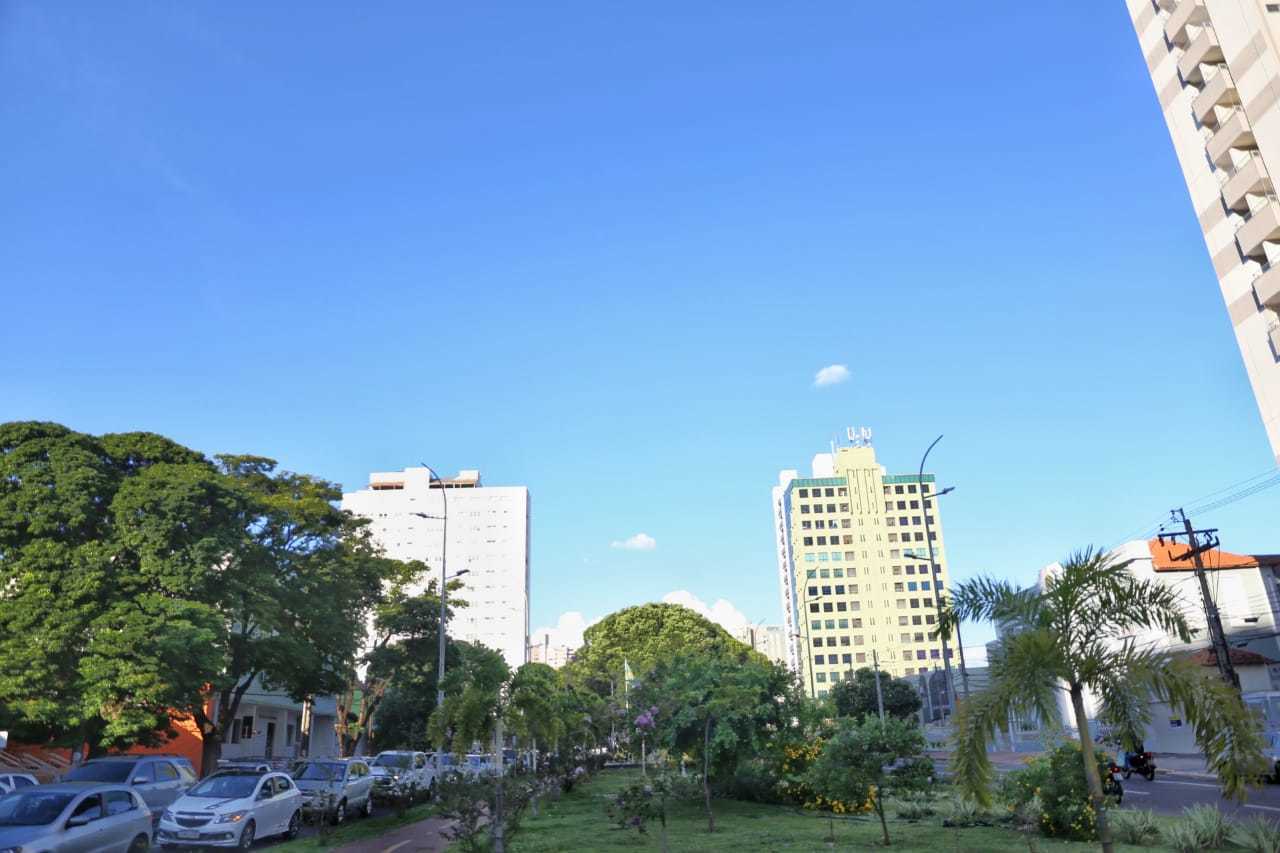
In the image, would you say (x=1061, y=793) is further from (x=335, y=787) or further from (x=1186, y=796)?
(x=335, y=787)

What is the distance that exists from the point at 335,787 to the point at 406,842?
4580 mm

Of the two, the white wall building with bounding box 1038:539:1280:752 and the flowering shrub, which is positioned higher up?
the white wall building with bounding box 1038:539:1280:752

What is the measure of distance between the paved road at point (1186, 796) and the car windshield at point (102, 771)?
22875mm

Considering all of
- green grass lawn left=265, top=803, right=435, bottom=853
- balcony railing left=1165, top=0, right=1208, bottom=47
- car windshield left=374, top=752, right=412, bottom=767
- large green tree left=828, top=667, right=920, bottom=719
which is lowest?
green grass lawn left=265, top=803, right=435, bottom=853

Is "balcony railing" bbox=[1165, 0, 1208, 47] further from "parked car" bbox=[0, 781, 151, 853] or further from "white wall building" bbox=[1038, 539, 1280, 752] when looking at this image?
"parked car" bbox=[0, 781, 151, 853]

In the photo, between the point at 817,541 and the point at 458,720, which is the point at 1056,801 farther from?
the point at 817,541

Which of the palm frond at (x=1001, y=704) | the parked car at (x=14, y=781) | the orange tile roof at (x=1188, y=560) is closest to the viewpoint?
the palm frond at (x=1001, y=704)

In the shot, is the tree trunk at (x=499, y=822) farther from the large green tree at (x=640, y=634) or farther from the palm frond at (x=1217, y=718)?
the large green tree at (x=640, y=634)

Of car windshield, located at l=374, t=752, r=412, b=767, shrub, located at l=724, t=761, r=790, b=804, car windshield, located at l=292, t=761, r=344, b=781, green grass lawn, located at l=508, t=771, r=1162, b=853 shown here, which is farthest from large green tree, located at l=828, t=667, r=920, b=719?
car windshield, located at l=292, t=761, r=344, b=781

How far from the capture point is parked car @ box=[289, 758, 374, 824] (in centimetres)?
2077

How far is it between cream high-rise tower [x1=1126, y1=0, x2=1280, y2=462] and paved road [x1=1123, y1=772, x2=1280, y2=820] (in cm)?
1456

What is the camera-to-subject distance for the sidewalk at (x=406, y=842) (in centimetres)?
1678

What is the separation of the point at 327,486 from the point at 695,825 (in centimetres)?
2337

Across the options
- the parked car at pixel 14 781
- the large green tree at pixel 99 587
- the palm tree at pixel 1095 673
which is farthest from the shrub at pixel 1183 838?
the large green tree at pixel 99 587
